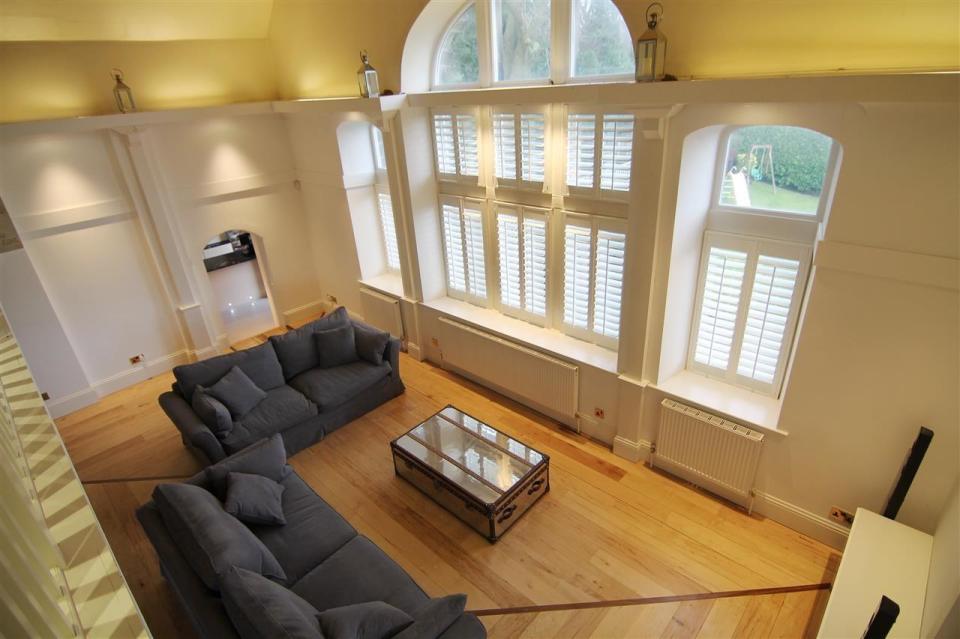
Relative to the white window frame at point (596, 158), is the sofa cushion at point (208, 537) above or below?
below

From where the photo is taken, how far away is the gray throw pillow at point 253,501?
3.59m

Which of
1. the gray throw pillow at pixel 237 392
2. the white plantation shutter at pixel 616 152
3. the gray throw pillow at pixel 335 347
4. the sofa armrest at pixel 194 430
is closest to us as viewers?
the white plantation shutter at pixel 616 152

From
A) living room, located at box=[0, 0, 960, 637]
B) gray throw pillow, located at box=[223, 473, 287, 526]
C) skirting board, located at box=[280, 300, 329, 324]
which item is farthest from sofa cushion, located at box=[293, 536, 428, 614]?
skirting board, located at box=[280, 300, 329, 324]

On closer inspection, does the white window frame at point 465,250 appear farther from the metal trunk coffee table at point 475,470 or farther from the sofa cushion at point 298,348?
the metal trunk coffee table at point 475,470

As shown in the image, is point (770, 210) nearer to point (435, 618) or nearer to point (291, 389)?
point (435, 618)

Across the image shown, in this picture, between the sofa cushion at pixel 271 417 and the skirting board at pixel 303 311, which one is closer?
the sofa cushion at pixel 271 417

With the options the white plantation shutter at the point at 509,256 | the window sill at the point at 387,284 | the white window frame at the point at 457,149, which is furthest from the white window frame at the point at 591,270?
the window sill at the point at 387,284

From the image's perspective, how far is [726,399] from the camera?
4266mm

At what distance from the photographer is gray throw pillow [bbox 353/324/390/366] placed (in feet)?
18.9

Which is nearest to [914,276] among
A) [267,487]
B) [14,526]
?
[14,526]

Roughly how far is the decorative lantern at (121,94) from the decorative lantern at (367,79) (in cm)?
279

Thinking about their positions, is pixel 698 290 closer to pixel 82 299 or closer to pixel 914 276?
pixel 914 276

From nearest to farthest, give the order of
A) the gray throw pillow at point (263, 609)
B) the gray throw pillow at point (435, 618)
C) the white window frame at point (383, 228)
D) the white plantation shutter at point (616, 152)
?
the gray throw pillow at point (263, 609) < the gray throw pillow at point (435, 618) < the white plantation shutter at point (616, 152) < the white window frame at point (383, 228)

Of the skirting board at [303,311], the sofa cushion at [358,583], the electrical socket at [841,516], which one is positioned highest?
the sofa cushion at [358,583]
